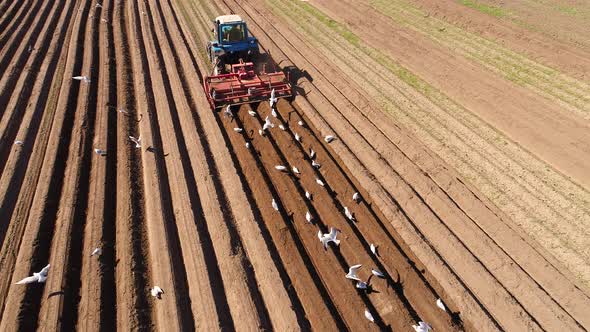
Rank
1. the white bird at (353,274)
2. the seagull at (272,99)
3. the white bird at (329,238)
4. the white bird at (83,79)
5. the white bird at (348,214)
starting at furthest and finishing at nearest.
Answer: the white bird at (83,79), the seagull at (272,99), the white bird at (348,214), the white bird at (329,238), the white bird at (353,274)

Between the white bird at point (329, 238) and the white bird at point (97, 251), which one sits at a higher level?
the white bird at point (329, 238)

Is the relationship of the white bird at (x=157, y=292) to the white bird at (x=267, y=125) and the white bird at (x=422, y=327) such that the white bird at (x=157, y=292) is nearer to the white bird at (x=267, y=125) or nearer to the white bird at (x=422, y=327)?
the white bird at (x=422, y=327)

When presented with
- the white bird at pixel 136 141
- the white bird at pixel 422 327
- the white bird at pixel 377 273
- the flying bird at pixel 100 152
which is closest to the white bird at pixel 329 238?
the white bird at pixel 377 273

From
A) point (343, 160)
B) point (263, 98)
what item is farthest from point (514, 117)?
point (263, 98)

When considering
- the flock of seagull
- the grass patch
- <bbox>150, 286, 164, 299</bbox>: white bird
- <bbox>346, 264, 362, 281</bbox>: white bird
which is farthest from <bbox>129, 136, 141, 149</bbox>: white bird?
the grass patch

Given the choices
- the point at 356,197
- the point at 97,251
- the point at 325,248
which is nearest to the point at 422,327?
the point at 325,248
